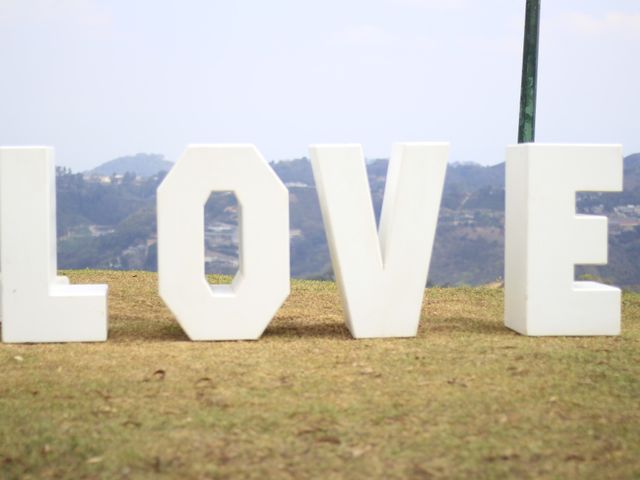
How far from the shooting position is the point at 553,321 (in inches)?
371

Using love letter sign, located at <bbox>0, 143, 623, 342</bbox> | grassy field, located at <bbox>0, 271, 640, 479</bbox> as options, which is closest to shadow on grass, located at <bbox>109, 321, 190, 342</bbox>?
grassy field, located at <bbox>0, 271, 640, 479</bbox>

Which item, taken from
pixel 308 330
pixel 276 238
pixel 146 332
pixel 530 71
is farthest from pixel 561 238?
pixel 530 71

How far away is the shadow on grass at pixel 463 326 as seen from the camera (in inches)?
378

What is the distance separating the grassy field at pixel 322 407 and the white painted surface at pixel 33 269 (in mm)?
219

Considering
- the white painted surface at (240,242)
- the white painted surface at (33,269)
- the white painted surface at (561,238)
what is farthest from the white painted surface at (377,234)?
the white painted surface at (33,269)

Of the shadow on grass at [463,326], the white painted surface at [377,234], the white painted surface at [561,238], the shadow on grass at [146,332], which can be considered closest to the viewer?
the white painted surface at [377,234]

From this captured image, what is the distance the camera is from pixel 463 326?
9953 millimetres

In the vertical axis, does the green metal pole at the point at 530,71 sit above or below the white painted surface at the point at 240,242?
above

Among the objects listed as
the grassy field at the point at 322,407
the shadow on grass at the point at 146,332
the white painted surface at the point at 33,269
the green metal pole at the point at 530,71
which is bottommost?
the shadow on grass at the point at 146,332

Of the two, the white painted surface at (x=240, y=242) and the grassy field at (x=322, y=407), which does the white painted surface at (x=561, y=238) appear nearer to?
the grassy field at (x=322, y=407)

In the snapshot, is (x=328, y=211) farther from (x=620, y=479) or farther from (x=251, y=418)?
(x=620, y=479)

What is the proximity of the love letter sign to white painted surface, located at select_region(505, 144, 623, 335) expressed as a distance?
0.01m

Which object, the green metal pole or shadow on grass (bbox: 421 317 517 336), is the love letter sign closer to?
shadow on grass (bbox: 421 317 517 336)

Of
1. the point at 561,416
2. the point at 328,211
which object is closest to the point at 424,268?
the point at 328,211
